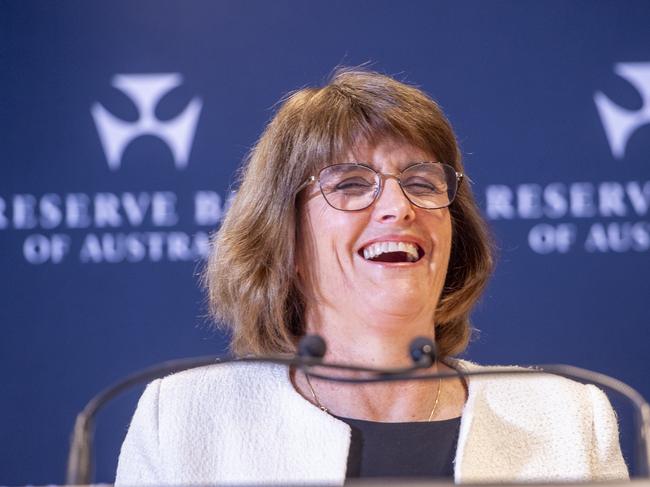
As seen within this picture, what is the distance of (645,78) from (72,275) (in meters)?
1.72

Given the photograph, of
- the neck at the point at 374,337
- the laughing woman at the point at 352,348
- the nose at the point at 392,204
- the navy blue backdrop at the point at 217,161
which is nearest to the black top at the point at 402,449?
the laughing woman at the point at 352,348

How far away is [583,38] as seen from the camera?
2717mm

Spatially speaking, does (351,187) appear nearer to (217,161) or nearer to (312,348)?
(312,348)

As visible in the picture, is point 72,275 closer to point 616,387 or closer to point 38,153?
point 38,153

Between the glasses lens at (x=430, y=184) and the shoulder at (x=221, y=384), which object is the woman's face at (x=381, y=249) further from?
the shoulder at (x=221, y=384)

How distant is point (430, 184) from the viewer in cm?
172

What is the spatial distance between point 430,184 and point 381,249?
6.3 inches

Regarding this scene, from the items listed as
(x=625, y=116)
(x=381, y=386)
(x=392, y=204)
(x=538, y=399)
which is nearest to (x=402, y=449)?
(x=381, y=386)

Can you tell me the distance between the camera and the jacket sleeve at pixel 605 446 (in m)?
1.61

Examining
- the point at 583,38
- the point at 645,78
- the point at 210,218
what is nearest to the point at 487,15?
the point at 583,38

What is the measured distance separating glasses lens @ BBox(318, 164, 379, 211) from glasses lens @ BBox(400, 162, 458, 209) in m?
0.06

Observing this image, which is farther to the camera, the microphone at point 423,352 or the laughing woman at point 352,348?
the laughing woman at point 352,348

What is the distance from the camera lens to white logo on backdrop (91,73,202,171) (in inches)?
107

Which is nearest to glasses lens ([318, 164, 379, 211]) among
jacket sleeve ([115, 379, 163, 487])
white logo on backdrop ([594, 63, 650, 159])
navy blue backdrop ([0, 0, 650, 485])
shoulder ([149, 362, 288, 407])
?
shoulder ([149, 362, 288, 407])
